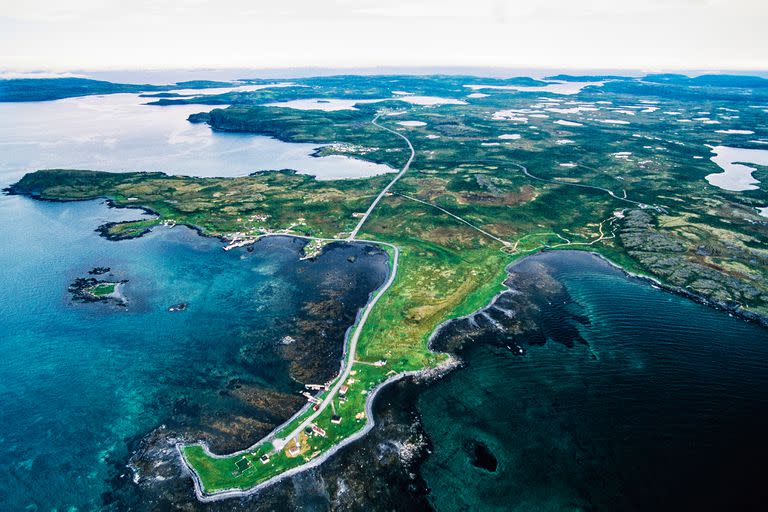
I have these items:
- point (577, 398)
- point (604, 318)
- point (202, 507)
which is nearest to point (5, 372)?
point (202, 507)

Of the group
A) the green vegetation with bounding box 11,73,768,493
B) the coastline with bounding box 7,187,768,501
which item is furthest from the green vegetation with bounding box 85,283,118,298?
the green vegetation with bounding box 11,73,768,493

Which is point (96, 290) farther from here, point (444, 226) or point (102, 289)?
point (444, 226)

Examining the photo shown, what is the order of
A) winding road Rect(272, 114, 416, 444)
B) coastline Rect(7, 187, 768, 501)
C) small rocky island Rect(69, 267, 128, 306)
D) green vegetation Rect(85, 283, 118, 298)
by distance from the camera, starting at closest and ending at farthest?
coastline Rect(7, 187, 768, 501) < winding road Rect(272, 114, 416, 444) < small rocky island Rect(69, 267, 128, 306) < green vegetation Rect(85, 283, 118, 298)

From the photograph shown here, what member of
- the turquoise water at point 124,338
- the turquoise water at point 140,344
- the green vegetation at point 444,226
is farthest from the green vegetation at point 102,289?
the green vegetation at point 444,226

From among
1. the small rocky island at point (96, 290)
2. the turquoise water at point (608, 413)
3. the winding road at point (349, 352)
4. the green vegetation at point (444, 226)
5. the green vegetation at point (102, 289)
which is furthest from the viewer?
the green vegetation at point (102, 289)

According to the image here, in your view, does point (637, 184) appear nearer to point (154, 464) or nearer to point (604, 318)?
point (604, 318)

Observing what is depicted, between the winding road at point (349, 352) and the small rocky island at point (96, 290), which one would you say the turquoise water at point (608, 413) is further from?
the small rocky island at point (96, 290)

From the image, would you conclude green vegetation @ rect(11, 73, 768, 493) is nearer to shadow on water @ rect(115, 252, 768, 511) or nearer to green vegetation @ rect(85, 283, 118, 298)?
shadow on water @ rect(115, 252, 768, 511)

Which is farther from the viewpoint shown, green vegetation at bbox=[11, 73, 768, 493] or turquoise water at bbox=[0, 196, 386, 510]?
green vegetation at bbox=[11, 73, 768, 493]

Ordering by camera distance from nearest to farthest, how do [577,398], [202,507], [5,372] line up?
1. [202,507]
2. [577,398]
3. [5,372]
